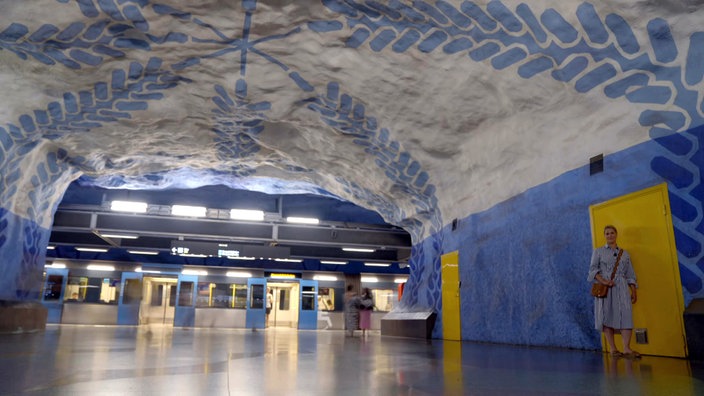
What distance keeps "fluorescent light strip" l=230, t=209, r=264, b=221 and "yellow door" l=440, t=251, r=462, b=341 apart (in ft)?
24.1

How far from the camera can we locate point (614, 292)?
16.4ft

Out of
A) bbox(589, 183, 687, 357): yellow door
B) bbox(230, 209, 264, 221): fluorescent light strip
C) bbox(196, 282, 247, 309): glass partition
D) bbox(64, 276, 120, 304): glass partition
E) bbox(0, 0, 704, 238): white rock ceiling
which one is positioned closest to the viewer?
bbox(589, 183, 687, 357): yellow door

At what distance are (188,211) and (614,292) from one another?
12632 millimetres

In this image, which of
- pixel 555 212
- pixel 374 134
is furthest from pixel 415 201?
pixel 555 212

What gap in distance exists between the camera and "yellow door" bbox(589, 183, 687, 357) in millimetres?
4734

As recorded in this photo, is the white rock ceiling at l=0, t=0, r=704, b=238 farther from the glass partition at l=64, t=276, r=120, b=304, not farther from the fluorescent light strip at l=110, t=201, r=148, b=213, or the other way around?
the glass partition at l=64, t=276, r=120, b=304

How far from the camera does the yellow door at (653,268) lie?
4734mm

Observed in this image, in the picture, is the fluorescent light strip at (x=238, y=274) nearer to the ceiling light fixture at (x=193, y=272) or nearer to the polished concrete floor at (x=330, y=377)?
the ceiling light fixture at (x=193, y=272)

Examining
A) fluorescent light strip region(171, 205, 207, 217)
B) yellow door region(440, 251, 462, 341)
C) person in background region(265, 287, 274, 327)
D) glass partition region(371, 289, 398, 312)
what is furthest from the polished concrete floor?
glass partition region(371, 289, 398, 312)

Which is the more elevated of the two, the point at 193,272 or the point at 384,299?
the point at 193,272

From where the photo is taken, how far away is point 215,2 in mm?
5949

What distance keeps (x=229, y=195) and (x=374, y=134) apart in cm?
805

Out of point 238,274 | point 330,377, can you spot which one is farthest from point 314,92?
point 238,274

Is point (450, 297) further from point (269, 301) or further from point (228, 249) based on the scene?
point (269, 301)
